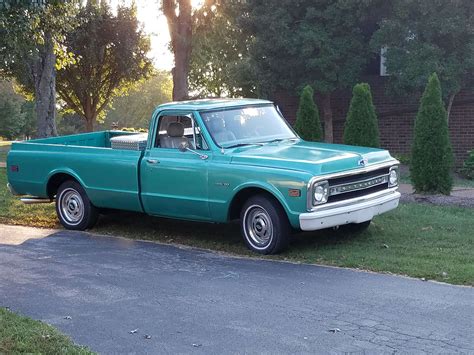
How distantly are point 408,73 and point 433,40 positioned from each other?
44.2 inches

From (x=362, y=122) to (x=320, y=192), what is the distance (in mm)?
5940

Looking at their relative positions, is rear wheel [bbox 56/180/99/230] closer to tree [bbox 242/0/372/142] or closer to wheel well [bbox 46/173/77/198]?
wheel well [bbox 46/173/77/198]

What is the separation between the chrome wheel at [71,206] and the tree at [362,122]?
5.61 metres

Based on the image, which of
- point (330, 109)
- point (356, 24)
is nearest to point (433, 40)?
point (356, 24)

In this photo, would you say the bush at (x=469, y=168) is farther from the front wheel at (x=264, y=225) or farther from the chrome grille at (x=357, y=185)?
the front wheel at (x=264, y=225)

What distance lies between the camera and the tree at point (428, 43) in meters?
18.0

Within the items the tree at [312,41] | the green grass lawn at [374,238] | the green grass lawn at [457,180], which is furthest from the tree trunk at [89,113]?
the green grass lawn at [374,238]

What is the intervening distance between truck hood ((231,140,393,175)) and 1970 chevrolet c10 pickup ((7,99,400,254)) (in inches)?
0.5

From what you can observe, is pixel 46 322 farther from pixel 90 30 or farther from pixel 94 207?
pixel 90 30

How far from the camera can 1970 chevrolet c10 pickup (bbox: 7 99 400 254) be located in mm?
8391

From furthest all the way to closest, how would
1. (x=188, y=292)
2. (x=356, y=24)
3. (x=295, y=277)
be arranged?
1. (x=356, y=24)
2. (x=295, y=277)
3. (x=188, y=292)

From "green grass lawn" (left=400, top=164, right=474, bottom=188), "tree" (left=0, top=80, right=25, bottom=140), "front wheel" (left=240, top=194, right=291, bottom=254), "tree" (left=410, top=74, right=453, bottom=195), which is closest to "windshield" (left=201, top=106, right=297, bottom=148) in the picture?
"front wheel" (left=240, top=194, right=291, bottom=254)

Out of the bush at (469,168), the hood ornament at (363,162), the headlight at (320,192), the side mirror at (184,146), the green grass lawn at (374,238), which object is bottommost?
the green grass lawn at (374,238)

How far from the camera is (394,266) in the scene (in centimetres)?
774
